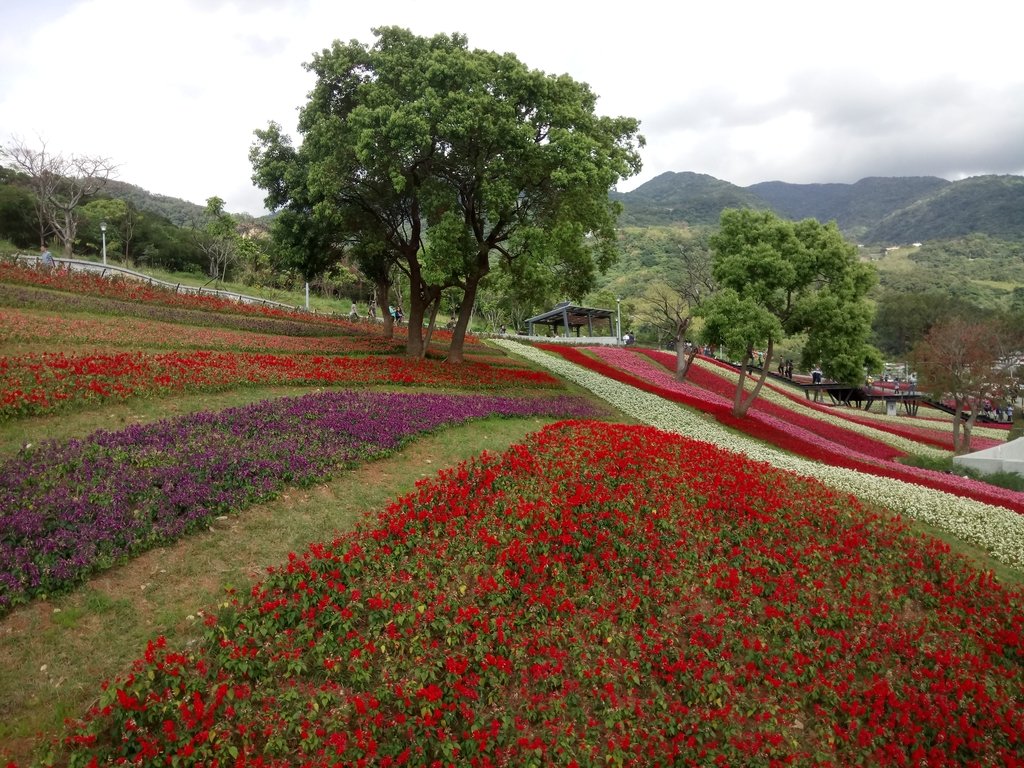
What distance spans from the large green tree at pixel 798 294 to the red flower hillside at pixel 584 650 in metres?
13.2

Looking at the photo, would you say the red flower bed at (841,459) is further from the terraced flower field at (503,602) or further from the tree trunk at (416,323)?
the tree trunk at (416,323)

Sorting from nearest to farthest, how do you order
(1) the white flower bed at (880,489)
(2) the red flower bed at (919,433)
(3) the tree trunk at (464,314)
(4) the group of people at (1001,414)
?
(1) the white flower bed at (880,489) < (3) the tree trunk at (464,314) < (2) the red flower bed at (919,433) < (4) the group of people at (1001,414)

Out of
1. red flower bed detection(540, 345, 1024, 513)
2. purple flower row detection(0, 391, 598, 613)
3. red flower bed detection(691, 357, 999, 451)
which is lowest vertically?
red flower bed detection(691, 357, 999, 451)

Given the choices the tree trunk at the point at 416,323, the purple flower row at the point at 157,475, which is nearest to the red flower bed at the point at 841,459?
the tree trunk at the point at 416,323

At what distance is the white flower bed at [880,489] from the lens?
13.2 m

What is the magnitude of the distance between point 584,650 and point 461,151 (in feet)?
55.2

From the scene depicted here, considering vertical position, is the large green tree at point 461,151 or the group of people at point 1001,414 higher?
the large green tree at point 461,151

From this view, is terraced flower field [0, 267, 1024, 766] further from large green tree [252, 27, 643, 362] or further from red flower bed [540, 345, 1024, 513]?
large green tree [252, 27, 643, 362]

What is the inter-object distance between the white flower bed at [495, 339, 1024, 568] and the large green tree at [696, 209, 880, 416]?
357cm

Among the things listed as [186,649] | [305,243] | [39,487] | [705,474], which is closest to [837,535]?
[705,474]

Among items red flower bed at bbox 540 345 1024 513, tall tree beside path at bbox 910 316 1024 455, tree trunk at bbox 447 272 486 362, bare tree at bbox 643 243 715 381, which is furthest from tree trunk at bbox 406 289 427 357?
tall tree beside path at bbox 910 316 1024 455

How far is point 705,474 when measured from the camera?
13.2m

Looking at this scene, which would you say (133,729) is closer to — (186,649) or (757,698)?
(186,649)

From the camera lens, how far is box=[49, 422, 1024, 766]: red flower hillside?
592cm
